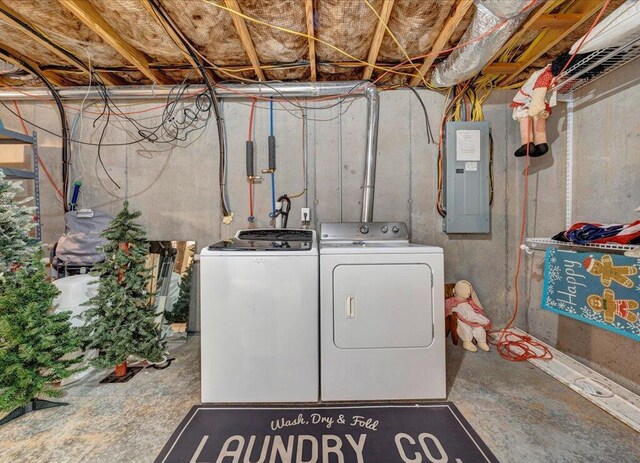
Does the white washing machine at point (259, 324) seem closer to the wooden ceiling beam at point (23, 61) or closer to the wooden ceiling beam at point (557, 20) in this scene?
the wooden ceiling beam at point (557, 20)

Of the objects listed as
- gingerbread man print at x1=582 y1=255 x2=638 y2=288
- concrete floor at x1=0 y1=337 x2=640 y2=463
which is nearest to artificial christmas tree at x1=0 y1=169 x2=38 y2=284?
concrete floor at x1=0 y1=337 x2=640 y2=463

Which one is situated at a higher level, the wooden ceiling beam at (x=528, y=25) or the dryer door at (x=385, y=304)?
the wooden ceiling beam at (x=528, y=25)

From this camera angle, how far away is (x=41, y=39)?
2.00 m

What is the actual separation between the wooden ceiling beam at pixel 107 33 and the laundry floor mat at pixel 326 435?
256 cm

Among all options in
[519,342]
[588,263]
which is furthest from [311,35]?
[519,342]

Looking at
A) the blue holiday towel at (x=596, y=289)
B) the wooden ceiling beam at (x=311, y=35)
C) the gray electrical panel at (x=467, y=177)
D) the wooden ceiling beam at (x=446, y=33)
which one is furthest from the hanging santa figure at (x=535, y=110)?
the wooden ceiling beam at (x=311, y=35)

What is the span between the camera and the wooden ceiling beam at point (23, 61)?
7.19 feet

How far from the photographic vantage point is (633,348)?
178cm

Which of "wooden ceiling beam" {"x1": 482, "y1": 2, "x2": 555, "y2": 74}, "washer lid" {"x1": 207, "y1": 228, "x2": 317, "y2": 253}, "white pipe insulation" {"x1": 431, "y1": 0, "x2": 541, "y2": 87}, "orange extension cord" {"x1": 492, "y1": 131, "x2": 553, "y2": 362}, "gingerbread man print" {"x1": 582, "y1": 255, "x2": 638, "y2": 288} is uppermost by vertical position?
"wooden ceiling beam" {"x1": 482, "y1": 2, "x2": 555, "y2": 74}

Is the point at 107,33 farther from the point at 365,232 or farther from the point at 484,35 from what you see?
the point at 484,35

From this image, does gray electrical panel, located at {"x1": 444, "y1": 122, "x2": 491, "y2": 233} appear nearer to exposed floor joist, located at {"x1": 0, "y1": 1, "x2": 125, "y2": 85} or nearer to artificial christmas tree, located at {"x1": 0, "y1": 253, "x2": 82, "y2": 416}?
artificial christmas tree, located at {"x1": 0, "y1": 253, "x2": 82, "y2": 416}

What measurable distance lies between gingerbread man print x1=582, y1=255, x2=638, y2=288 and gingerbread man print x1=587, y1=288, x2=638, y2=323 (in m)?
0.08

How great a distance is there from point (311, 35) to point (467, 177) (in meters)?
1.78

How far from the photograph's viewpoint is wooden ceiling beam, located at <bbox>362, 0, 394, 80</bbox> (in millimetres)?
1717
